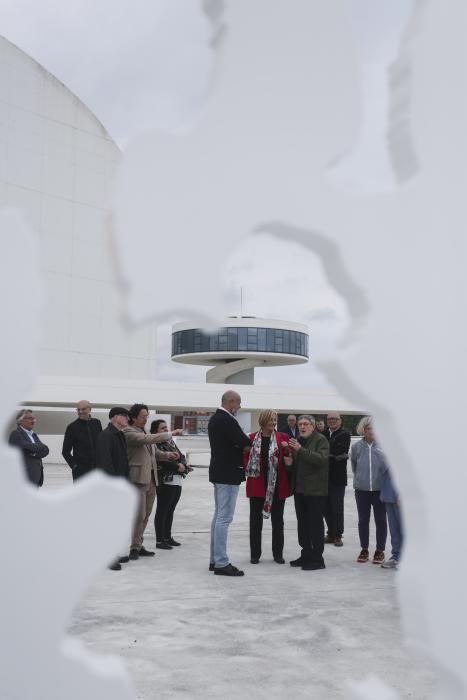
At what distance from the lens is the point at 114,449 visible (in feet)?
17.2

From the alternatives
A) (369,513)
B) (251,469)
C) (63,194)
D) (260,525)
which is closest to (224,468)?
(251,469)

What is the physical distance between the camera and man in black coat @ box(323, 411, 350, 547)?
666 cm

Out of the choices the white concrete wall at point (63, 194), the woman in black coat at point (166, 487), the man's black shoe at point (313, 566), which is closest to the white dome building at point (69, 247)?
the white concrete wall at point (63, 194)

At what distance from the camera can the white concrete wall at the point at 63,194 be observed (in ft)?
69.4

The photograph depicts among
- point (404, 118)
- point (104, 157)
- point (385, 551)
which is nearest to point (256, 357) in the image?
point (104, 157)

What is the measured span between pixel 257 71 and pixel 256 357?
38371mm

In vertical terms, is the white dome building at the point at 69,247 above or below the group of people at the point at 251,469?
above

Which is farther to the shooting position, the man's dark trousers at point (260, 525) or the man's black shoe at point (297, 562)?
the man's dark trousers at point (260, 525)

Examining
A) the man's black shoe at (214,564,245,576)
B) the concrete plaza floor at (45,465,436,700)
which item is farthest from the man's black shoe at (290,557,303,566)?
the man's black shoe at (214,564,245,576)

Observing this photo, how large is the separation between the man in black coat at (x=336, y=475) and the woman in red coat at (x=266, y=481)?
101 centimetres

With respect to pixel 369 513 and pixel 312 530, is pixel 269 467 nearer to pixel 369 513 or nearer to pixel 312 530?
pixel 312 530

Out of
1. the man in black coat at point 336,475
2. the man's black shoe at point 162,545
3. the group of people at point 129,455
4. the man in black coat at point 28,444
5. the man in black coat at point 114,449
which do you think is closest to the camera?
the man in black coat at point 114,449

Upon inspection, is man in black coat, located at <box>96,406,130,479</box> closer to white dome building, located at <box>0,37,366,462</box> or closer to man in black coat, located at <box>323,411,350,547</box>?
man in black coat, located at <box>323,411,350,547</box>

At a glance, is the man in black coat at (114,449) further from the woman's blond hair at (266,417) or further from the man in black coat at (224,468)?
the woman's blond hair at (266,417)
